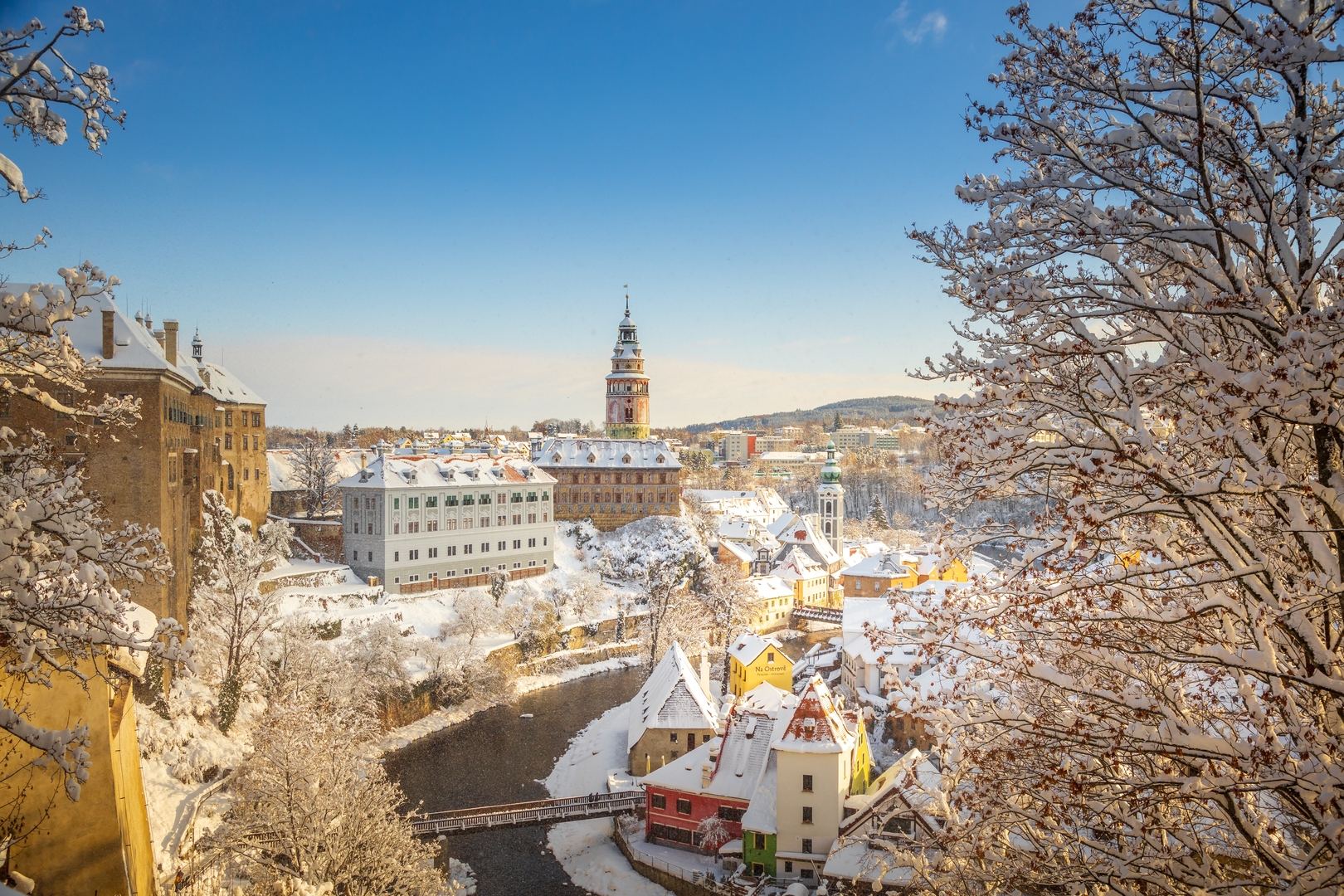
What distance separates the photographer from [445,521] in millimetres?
40969

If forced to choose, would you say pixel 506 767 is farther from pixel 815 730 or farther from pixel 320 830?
pixel 815 730

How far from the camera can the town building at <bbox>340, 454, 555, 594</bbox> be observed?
125ft

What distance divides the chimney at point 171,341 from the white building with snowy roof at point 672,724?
1876 centimetres

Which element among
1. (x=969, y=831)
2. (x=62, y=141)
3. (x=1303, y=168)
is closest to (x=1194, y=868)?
(x=969, y=831)

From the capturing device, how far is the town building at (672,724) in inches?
992

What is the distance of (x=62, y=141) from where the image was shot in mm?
5102

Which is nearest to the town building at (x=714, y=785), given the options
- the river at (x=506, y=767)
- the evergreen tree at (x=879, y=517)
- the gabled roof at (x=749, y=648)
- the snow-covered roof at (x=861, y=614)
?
the river at (x=506, y=767)

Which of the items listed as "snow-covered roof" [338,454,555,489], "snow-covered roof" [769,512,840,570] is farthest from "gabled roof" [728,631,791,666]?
"snow-covered roof" [769,512,840,570]

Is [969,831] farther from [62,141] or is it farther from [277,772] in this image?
[277,772]

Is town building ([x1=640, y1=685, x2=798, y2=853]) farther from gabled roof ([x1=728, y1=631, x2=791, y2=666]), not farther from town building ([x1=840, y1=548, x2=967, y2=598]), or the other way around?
town building ([x1=840, y1=548, x2=967, y2=598])

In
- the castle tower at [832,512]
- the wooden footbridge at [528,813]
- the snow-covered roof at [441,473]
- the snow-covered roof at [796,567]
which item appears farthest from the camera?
the castle tower at [832,512]

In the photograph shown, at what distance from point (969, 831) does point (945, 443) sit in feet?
7.14

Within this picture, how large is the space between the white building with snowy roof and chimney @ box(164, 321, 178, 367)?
1876 centimetres

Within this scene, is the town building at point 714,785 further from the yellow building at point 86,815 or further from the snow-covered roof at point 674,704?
the yellow building at point 86,815
